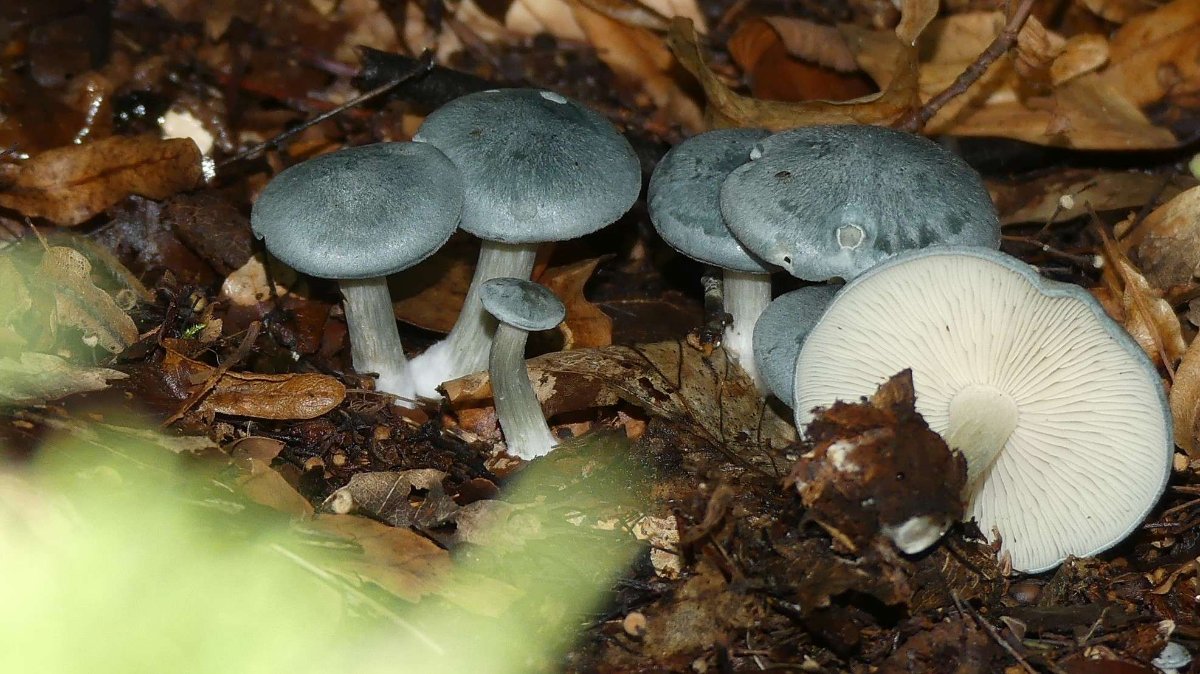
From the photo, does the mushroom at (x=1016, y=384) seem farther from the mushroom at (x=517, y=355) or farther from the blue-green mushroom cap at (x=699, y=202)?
the mushroom at (x=517, y=355)

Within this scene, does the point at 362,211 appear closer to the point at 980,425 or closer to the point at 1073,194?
the point at 980,425

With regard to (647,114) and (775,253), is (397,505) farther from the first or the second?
(647,114)

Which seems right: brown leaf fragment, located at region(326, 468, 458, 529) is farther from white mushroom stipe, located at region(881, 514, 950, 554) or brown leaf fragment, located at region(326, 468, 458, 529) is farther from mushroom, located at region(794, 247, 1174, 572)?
white mushroom stipe, located at region(881, 514, 950, 554)

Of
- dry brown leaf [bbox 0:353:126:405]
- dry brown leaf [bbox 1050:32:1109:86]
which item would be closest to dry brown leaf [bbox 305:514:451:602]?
dry brown leaf [bbox 0:353:126:405]

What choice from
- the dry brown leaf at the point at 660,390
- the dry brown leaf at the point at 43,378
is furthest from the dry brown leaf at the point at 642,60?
the dry brown leaf at the point at 43,378

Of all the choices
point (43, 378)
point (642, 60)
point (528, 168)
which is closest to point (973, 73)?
point (642, 60)
